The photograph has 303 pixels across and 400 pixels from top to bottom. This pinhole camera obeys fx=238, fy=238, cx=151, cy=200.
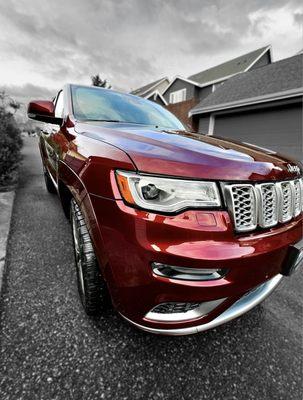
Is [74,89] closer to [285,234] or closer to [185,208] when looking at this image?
[185,208]

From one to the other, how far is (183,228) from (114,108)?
1785mm

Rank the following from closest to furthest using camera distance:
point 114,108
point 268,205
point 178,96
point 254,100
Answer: point 268,205 → point 114,108 → point 254,100 → point 178,96

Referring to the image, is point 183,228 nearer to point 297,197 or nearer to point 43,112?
point 297,197

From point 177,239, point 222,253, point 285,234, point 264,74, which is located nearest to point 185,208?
point 177,239

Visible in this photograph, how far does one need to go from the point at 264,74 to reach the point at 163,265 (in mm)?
12633

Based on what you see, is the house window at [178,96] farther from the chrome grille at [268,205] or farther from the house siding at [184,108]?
the chrome grille at [268,205]

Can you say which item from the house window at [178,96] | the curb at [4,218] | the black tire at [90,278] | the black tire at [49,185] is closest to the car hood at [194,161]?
the black tire at [90,278]

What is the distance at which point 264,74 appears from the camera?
10875 millimetres

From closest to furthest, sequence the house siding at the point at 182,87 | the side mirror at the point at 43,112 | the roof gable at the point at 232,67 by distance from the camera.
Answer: the side mirror at the point at 43,112 → the roof gable at the point at 232,67 → the house siding at the point at 182,87

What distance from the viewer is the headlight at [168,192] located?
105 cm

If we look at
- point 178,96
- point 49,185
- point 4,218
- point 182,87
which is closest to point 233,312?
point 4,218

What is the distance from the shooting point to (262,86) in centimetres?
955

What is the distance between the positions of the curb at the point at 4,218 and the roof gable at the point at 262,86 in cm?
850

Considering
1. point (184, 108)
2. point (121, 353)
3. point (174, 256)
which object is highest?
point (184, 108)
